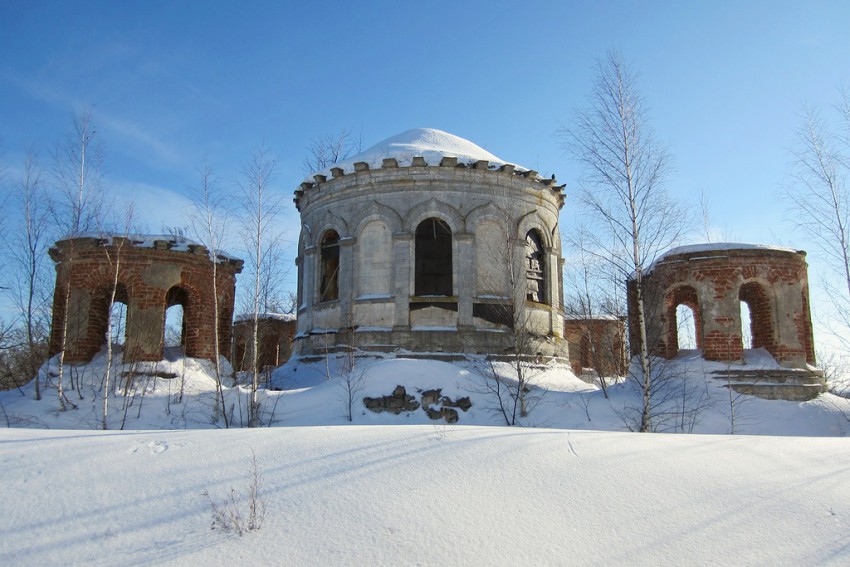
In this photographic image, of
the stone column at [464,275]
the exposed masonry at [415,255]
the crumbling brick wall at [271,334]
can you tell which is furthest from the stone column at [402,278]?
the crumbling brick wall at [271,334]

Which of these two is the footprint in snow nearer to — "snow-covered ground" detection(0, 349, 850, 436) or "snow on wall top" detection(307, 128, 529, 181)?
"snow-covered ground" detection(0, 349, 850, 436)

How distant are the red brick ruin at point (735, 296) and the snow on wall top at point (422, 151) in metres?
4.96

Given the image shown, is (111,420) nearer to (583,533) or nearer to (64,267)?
(64,267)

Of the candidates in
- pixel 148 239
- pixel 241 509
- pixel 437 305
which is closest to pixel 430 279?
pixel 437 305

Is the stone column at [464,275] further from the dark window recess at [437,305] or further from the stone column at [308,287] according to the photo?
the stone column at [308,287]

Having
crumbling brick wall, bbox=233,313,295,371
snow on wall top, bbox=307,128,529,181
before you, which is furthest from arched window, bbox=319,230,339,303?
crumbling brick wall, bbox=233,313,295,371

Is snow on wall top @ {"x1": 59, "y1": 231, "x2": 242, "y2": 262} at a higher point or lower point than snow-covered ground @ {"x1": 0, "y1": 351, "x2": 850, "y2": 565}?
higher

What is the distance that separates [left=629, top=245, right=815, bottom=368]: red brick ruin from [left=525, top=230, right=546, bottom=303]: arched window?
2.60 m

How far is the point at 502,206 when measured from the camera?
695 inches

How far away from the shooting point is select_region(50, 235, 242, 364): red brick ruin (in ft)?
49.8

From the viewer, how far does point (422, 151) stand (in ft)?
58.9

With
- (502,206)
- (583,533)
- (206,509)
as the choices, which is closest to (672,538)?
(583,533)

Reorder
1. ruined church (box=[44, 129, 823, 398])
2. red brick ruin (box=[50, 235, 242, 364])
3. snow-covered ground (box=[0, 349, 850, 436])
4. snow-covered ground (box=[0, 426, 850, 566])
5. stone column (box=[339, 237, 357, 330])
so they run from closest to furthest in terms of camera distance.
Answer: snow-covered ground (box=[0, 426, 850, 566])
snow-covered ground (box=[0, 349, 850, 436])
red brick ruin (box=[50, 235, 242, 364])
ruined church (box=[44, 129, 823, 398])
stone column (box=[339, 237, 357, 330])

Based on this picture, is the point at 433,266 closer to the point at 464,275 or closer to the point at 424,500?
the point at 464,275
